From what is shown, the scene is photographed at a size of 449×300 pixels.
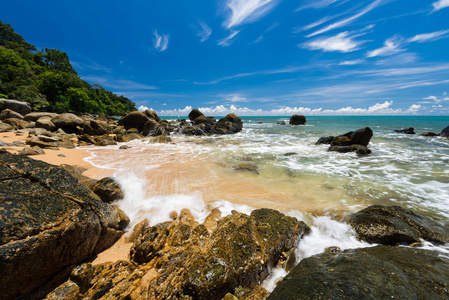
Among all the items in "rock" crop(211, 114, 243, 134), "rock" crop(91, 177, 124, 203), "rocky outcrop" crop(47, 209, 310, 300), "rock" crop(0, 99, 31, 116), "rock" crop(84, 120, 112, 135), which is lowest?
"rocky outcrop" crop(47, 209, 310, 300)

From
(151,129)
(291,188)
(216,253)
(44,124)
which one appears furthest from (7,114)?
(291,188)

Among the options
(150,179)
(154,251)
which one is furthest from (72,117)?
(154,251)

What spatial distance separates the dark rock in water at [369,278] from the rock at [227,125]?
68.8 feet

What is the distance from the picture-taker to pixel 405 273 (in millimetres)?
1797

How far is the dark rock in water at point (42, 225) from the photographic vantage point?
178cm

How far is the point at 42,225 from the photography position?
2.04m

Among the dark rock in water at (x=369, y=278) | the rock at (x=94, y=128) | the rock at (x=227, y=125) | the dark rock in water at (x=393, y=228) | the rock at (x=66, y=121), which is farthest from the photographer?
the rock at (x=227, y=125)

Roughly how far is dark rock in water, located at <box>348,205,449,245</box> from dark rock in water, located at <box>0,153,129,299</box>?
460 centimetres

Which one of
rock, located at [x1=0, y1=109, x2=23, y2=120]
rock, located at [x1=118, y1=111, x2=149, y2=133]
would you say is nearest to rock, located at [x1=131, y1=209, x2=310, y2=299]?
rock, located at [x1=118, y1=111, x2=149, y2=133]

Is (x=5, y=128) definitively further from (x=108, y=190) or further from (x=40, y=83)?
(x=40, y=83)

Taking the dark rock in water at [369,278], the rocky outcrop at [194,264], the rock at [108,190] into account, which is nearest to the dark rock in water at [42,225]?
the rocky outcrop at [194,264]

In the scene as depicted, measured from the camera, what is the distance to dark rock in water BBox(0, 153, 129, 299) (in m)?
1.78

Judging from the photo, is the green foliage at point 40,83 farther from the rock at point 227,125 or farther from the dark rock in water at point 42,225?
the dark rock in water at point 42,225

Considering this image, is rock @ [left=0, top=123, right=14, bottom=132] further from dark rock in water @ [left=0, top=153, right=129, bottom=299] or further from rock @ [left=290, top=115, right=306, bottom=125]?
rock @ [left=290, top=115, right=306, bottom=125]
